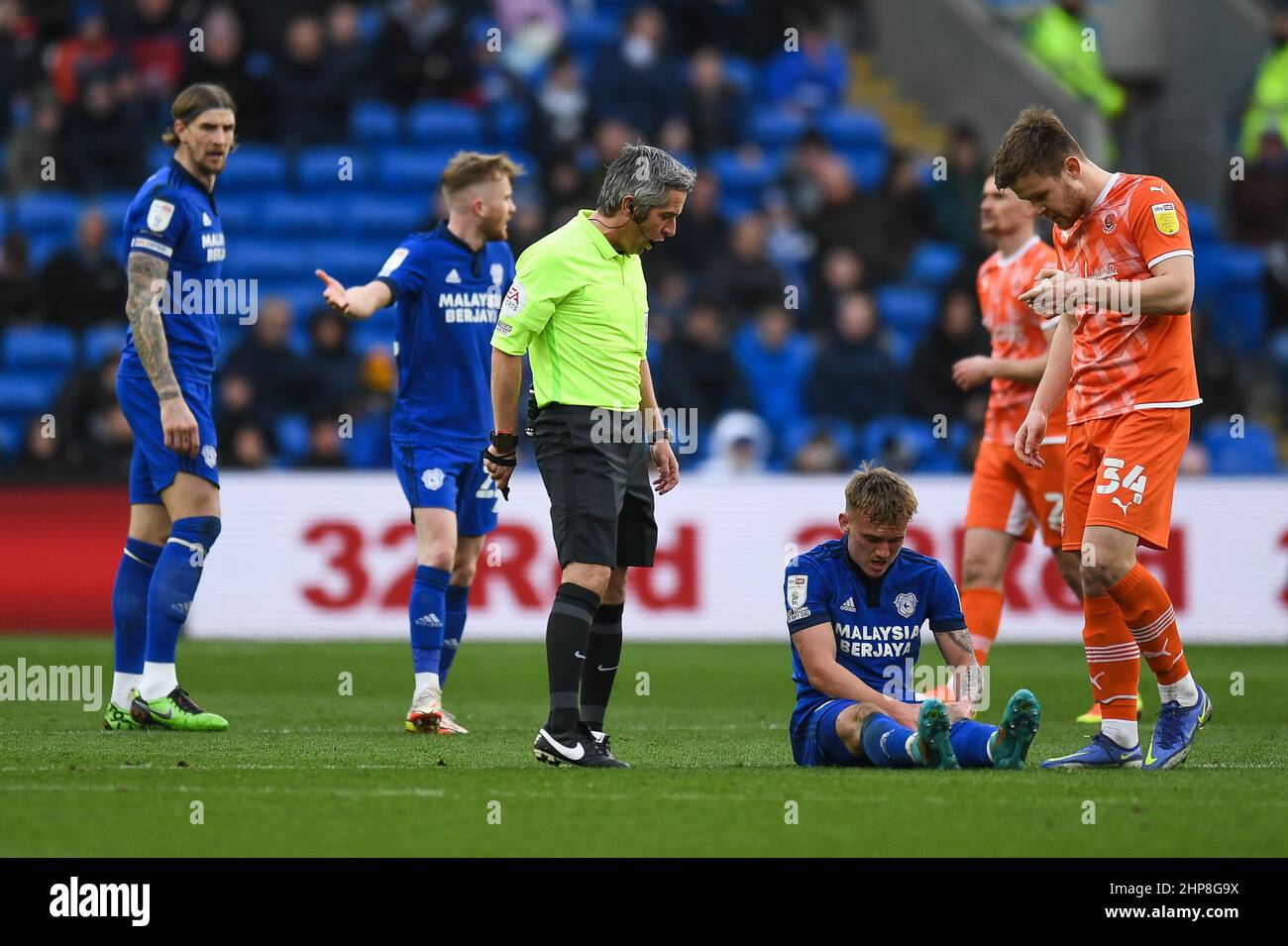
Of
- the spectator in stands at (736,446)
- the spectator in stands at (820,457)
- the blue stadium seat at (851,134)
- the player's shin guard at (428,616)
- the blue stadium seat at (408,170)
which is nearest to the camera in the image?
the player's shin guard at (428,616)

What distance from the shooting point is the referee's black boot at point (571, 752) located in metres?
6.70

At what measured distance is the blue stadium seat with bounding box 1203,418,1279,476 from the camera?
16422mm

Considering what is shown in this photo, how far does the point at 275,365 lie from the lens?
1581cm

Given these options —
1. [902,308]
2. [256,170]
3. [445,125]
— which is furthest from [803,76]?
[256,170]

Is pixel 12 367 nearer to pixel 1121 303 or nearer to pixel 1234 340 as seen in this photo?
pixel 1234 340

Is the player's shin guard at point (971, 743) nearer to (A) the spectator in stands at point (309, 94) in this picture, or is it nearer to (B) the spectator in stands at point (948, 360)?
(B) the spectator in stands at point (948, 360)

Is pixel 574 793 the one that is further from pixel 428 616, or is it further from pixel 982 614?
pixel 982 614

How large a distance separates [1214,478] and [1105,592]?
25.0 feet

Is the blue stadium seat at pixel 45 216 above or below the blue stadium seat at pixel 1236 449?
above

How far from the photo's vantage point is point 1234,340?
18.2 metres

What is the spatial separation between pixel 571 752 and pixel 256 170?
526 inches

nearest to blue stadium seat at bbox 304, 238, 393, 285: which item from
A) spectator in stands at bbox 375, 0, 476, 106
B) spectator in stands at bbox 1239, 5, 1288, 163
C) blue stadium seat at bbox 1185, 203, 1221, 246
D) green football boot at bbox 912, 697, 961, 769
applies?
spectator in stands at bbox 375, 0, 476, 106

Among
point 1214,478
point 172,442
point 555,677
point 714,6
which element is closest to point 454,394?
point 172,442

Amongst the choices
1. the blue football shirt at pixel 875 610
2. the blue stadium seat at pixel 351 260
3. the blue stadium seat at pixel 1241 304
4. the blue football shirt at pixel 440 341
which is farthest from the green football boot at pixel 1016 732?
the blue stadium seat at pixel 1241 304
